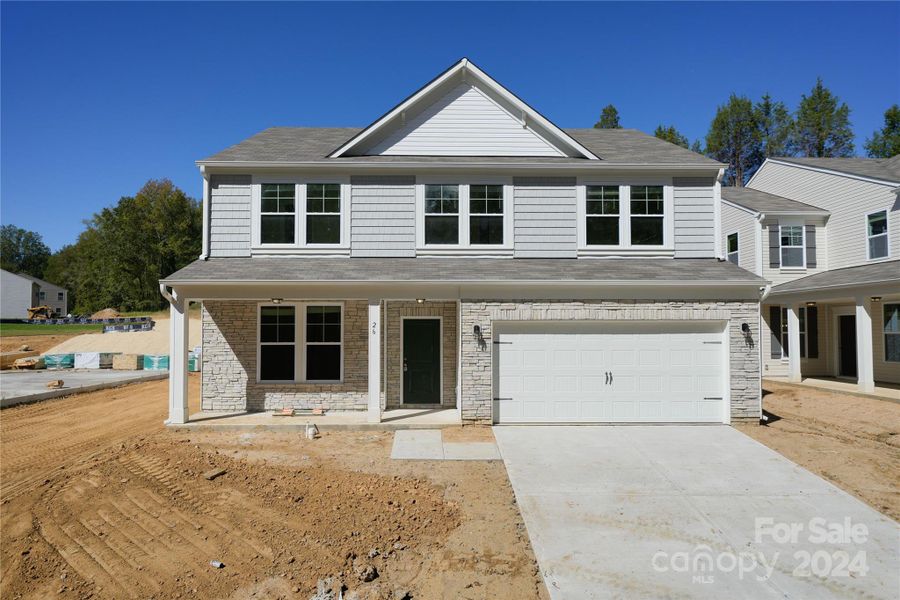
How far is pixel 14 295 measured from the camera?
56.2 m

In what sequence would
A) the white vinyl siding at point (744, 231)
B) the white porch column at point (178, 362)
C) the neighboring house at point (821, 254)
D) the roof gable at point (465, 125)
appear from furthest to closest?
the white vinyl siding at point (744, 231)
the neighboring house at point (821, 254)
the roof gable at point (465, 125)
the white porch column at point (178, 362)

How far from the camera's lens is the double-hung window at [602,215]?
443 inches

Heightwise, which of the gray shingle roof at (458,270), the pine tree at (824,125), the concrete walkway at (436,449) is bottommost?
the concrete walkway at (436,449)

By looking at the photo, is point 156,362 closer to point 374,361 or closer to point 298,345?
point 298,345

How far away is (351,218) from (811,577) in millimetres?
9881

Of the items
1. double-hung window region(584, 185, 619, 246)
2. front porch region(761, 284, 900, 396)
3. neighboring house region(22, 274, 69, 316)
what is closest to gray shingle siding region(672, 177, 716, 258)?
double-hung window region(584, 185, 619, 246)

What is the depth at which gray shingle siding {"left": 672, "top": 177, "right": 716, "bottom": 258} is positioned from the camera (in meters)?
11.3

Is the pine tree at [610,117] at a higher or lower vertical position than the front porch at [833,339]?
higher

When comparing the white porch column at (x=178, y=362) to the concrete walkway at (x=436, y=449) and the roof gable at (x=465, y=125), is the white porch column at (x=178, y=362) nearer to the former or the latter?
the concrete walkway at (x=436, y=449)

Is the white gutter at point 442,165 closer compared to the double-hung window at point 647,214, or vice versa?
the white gutter at point 442,165

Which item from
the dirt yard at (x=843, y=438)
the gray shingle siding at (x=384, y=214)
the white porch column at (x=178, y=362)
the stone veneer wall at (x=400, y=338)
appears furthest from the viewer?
the stone veneer wall at (x=400, y=338)

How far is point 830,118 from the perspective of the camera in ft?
116

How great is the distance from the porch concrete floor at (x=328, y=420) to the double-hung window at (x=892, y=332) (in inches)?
571

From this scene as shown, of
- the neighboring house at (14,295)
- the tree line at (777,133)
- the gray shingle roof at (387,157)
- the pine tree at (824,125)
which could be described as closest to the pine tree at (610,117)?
the tree line at (777,133)
